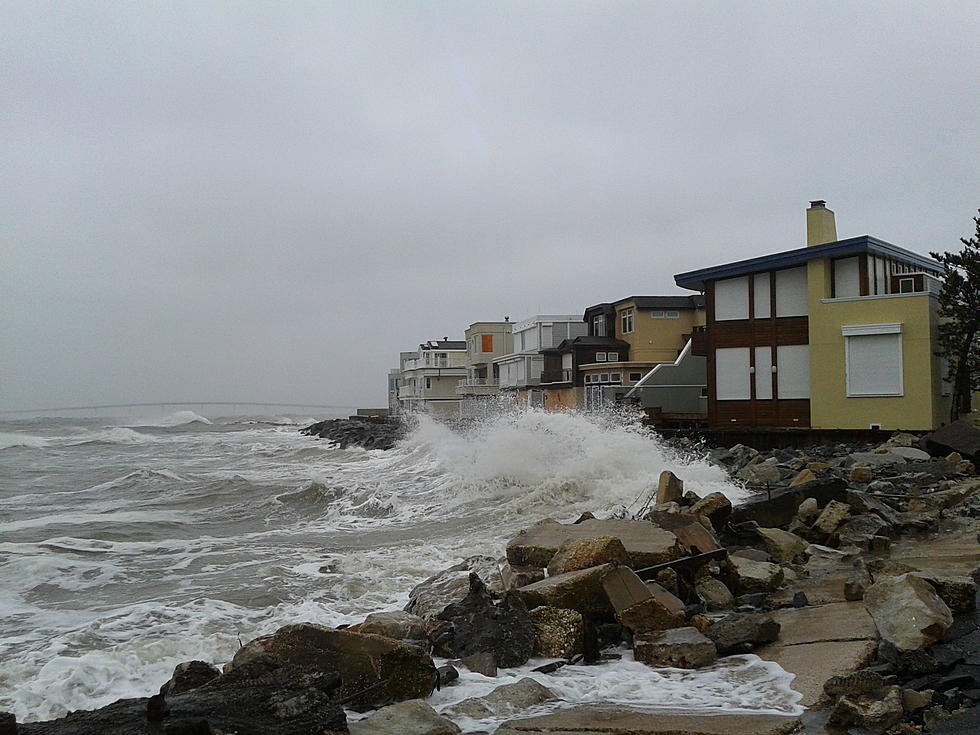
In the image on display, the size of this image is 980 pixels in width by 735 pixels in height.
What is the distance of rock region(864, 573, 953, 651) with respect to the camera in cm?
505

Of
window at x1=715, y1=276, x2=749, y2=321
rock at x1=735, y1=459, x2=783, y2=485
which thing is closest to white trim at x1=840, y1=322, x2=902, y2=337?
window at x1=715, y1=276, x2=749, y2=321

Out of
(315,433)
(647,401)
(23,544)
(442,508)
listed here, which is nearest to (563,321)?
(647,401)

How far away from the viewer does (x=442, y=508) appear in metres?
17.1

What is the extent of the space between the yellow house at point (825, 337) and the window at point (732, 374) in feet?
0.10

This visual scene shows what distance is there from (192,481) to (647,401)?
16538 mm

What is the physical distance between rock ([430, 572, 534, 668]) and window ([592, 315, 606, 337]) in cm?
3856

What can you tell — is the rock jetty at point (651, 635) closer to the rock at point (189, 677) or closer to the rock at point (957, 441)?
the rock at point (189, 677)

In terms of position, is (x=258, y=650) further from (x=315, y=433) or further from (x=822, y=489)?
(x=315, y=433)

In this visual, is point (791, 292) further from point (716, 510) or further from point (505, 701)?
point (505, 701)

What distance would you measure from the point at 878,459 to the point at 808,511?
237 inches

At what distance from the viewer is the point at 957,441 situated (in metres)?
15.1

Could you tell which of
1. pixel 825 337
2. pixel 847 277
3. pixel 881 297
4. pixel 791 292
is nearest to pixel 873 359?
pixel 825 337

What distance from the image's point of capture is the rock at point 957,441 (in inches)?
580

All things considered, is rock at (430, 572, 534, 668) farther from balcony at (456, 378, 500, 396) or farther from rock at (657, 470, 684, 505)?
balcony at (456, 378, 500, 396)
